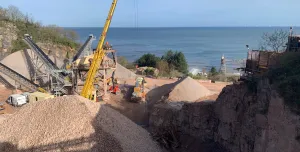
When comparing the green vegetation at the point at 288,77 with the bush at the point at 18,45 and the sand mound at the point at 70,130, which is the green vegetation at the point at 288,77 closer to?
the sand mound at the point at 70,130

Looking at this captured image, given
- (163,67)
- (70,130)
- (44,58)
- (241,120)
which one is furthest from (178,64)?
(241,120)

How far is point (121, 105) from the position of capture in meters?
22.5

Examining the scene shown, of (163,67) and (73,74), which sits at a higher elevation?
(73,74)

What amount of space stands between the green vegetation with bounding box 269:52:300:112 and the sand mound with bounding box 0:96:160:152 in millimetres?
6441

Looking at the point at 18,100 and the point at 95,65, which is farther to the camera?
the point at 18,100

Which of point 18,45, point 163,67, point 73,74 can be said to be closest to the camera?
point 73,74

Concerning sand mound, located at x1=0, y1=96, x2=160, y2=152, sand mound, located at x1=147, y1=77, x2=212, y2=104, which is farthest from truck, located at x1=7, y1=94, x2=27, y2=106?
sand mound, located at x1=147, y1=77, x2=212, y2=104

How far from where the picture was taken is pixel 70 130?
1266 centimetres

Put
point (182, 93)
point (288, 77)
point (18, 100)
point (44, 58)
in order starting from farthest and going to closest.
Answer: point (44, 58) → point (18, 100) → point (182, 93) → point (288, 77)

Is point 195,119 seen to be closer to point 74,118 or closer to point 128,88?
point 74,118

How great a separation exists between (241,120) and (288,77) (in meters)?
2.52

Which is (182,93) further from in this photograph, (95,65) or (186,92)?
(95,65)

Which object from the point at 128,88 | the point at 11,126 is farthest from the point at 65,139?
the point at 128,88

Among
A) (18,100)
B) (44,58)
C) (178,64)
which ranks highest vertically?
(44,58)
